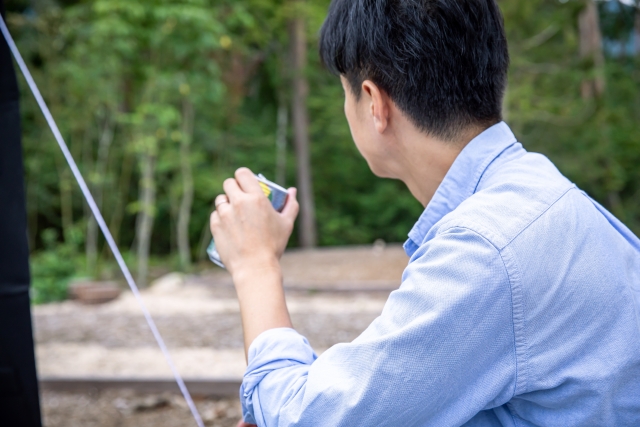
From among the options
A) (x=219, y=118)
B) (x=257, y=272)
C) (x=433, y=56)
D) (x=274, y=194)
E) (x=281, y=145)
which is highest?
(x=433, y=56)

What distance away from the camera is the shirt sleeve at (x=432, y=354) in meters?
0.85

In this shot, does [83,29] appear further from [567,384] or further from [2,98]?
[567,384]

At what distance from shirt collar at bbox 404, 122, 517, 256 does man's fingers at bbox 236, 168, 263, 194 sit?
309 mm

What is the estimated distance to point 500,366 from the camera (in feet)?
2.91

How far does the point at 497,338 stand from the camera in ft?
2.85

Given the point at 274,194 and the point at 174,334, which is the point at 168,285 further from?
the point at 274,194

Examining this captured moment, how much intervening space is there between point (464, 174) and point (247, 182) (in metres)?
0.40

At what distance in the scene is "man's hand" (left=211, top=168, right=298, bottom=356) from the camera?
1.13 metres

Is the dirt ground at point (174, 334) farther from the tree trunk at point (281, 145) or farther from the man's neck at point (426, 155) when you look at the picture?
the tree trunk at point (281, 145)

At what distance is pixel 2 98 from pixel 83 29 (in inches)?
359

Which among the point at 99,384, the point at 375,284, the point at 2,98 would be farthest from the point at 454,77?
the point at 375,284

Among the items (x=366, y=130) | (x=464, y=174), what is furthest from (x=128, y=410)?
(x=464, y=174)

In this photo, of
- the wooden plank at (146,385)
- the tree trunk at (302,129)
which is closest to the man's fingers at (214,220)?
the wooden plank at (146,385)

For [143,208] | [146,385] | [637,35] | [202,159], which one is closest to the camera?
[146,385]
